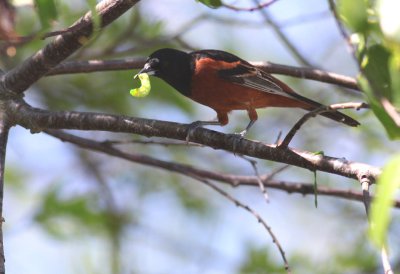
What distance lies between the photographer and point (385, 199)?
127cm

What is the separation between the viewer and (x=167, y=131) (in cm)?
289

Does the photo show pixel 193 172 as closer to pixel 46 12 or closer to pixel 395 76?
pixel 46 12

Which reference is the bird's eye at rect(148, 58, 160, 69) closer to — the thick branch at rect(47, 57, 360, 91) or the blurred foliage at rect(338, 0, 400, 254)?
the thick branch at rect(47, 57, 360, 91)

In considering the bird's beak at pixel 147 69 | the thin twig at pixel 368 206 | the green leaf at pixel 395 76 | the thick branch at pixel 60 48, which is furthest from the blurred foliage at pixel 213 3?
the bird's beak at pixel 147 69

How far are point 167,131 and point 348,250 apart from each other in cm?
303

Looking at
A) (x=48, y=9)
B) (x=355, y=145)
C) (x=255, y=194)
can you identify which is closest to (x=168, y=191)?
(x=255, y=194)

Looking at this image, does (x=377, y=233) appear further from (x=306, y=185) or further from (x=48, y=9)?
(x=306, y=185)

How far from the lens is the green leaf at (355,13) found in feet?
4.75

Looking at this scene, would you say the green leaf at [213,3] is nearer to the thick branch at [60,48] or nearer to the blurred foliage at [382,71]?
the thick branch at [60,48]

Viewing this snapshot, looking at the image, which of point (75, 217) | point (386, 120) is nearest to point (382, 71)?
point (386, 120)

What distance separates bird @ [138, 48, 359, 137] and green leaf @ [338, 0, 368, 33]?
2.71 meters

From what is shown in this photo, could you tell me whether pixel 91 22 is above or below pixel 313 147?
below

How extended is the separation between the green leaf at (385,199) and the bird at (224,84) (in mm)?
2956

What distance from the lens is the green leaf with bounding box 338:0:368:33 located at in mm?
1447
